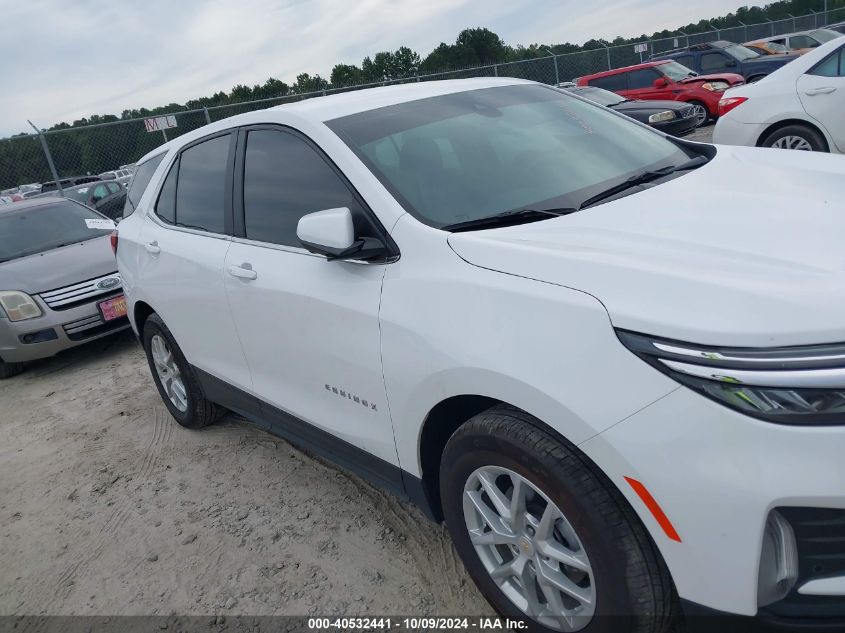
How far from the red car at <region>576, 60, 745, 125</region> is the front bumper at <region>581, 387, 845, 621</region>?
13.8 meters

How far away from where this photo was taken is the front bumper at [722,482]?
1.43 meters

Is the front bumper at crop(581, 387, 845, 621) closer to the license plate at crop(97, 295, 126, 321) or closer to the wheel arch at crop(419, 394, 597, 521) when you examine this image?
the wheel arch at crop(419, 394, 597, 521)

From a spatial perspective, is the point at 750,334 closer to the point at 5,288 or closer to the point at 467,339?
the point at 467,339

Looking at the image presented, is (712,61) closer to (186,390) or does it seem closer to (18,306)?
(18,306)

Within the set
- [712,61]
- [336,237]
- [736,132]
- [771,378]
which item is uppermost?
[336,237]

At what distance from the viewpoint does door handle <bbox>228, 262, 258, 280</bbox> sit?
2.90 meters

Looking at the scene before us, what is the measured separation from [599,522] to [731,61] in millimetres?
17944

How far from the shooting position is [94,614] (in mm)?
2742

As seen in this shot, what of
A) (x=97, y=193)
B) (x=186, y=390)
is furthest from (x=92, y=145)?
(x=186, y=390)

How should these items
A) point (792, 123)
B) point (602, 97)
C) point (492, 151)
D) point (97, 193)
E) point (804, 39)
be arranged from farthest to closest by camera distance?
point (804, 39) < point (97, 193) < point (602, 97) < point (792, 123) < point (492, 151)

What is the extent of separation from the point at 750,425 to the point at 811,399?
0.45 feet

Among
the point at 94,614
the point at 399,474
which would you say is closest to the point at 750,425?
the point at 399,474

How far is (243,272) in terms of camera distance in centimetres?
296

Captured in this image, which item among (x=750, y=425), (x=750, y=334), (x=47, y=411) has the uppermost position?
(x=750, y=334)
